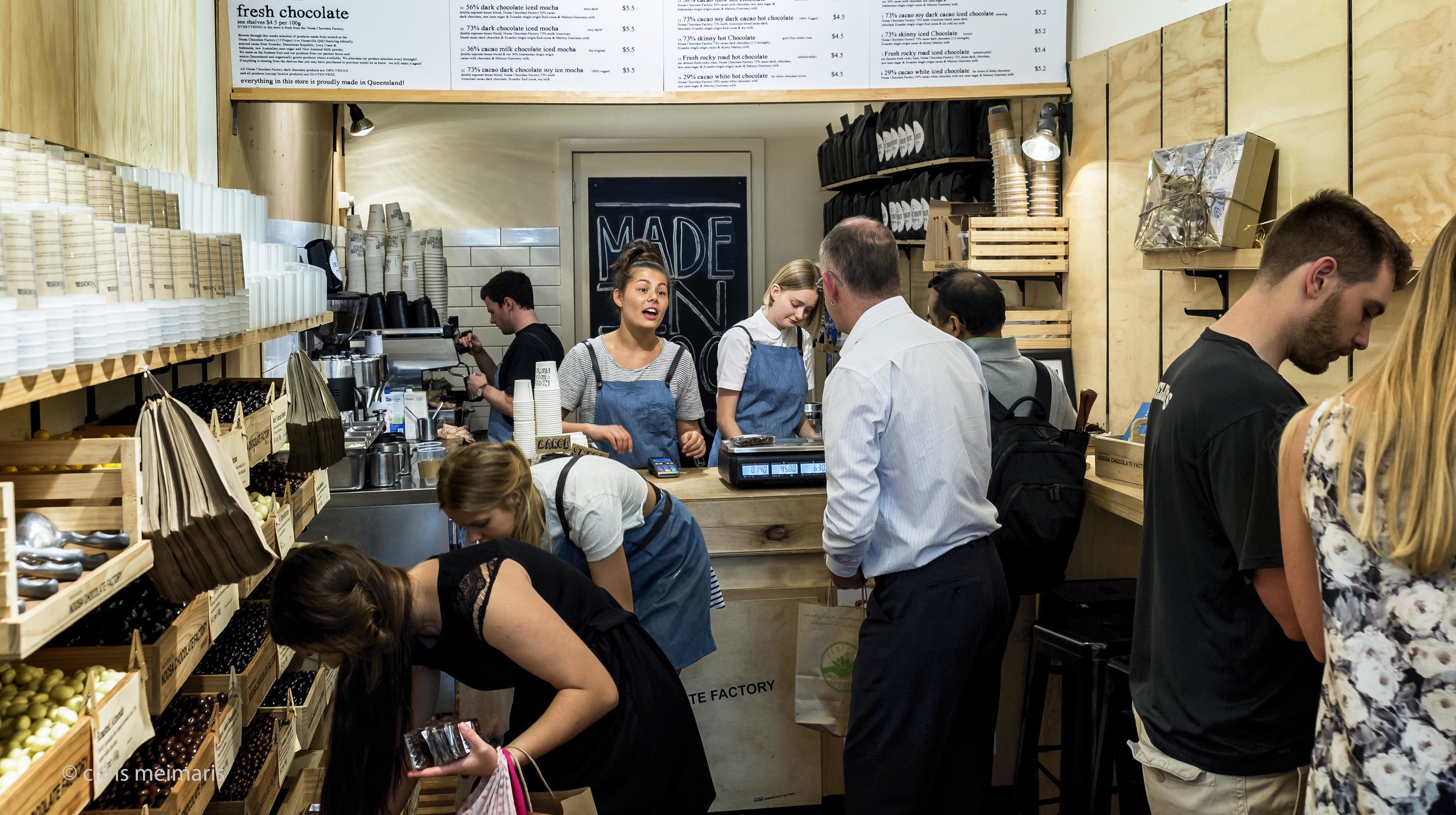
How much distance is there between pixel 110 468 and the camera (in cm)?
168

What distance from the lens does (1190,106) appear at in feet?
11.8

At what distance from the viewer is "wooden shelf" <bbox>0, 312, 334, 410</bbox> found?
4.54 ft

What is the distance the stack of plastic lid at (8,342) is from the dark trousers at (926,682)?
72.8 inches

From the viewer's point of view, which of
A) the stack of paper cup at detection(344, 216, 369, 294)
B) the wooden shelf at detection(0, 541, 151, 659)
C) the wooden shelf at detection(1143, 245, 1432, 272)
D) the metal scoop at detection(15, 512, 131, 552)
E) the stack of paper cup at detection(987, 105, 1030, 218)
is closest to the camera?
the wooden shelf at detection(0, 541, 151, 659)

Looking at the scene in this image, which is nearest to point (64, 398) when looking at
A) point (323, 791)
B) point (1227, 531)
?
point (323, 791)

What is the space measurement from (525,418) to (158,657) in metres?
1.77

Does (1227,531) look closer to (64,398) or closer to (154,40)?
(64,398)

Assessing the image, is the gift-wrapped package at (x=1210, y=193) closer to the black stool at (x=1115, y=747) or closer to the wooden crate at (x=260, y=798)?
the black stool at (x=1115, y=747)

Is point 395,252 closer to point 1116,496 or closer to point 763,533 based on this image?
point 763,533

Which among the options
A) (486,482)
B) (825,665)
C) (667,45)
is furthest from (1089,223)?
(486,482)

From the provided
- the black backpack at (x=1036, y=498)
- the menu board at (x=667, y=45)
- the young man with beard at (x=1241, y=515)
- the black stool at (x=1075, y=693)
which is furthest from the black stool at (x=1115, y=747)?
the menu board at (x=667, y=45)

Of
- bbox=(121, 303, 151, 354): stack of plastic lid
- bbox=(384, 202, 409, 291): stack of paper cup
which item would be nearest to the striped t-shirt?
bbox=(121, 303, 151, 354): stack of plastic lid

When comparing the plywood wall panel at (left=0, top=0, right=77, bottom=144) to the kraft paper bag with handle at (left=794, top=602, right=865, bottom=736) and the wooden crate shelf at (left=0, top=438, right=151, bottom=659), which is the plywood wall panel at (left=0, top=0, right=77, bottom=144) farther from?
the kraft paper bag with handle at (left=794, top=602, right=865, bottom=736)

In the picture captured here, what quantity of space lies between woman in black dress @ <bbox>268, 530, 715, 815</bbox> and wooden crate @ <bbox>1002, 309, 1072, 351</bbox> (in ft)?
8.63
